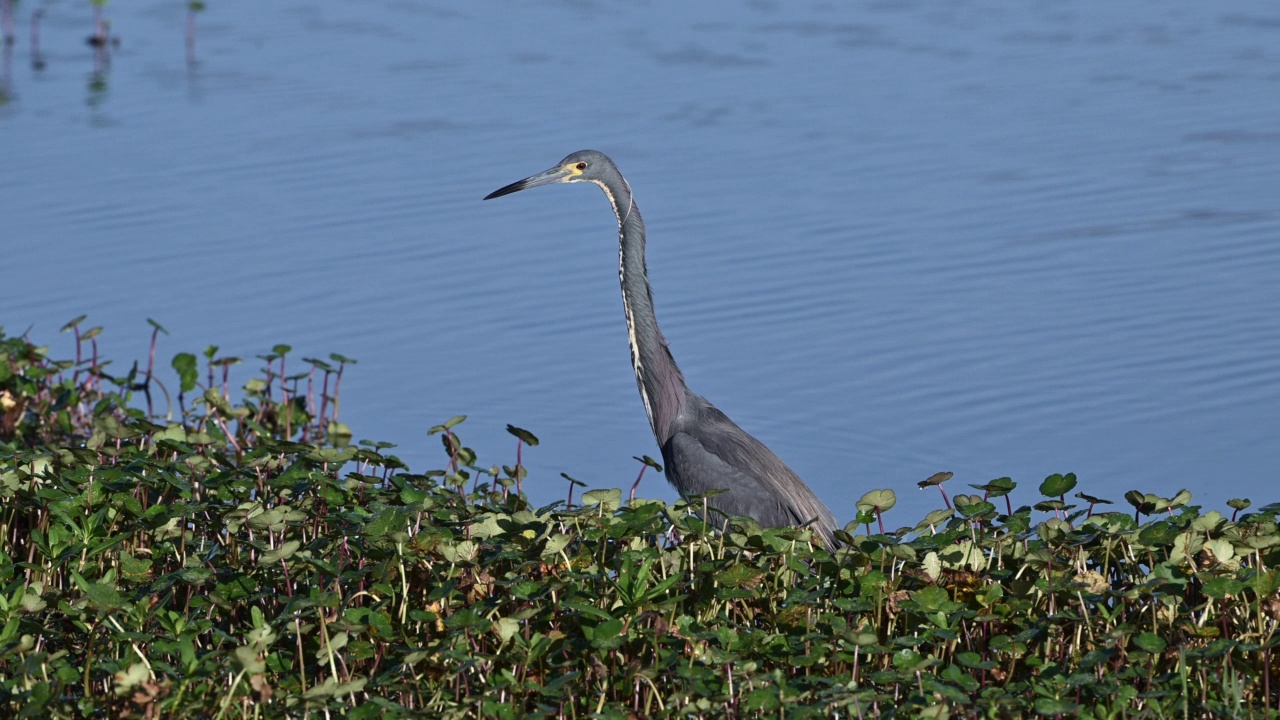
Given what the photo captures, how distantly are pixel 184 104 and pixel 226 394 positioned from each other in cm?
798

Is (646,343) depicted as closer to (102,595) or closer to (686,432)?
(686,432)

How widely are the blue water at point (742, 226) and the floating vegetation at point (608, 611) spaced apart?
107 inches

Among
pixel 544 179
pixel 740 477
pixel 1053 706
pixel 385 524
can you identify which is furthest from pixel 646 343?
pixel 1053 706

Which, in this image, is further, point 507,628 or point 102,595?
point 102,595

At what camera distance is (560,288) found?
11.1 m

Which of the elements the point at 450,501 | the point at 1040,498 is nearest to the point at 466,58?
the point at 1040,498

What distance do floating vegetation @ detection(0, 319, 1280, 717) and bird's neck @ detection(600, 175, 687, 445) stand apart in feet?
5.47

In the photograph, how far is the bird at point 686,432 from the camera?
687 cm

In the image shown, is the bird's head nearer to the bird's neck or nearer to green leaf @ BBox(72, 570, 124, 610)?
the bird's neck

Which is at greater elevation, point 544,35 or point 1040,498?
point 544,35

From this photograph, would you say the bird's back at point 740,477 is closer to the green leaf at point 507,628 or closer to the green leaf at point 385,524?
the green leaf at point 385,524

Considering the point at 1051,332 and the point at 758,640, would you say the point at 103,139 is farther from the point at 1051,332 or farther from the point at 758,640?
the point at 758,640

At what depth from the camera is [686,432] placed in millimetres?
7352

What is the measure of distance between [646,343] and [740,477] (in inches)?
37.3
